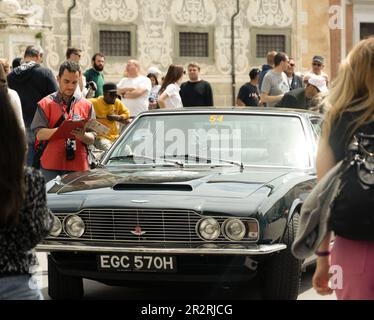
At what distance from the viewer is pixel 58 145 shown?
9.29 meters

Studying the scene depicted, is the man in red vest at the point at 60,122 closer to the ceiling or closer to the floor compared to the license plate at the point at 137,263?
closer to the ceiling

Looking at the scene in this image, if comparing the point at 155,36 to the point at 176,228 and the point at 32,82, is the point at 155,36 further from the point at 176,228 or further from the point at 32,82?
the point at 176,228

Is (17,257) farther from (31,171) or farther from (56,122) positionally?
(56,122)

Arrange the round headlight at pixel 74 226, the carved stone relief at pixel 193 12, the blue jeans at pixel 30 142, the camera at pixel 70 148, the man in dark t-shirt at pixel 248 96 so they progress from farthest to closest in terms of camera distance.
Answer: the carved stone relief at pixel 193 12
the man in dark t-shirt at pixel 248 96
the blue jeans at pixel 30 142
the camera at pixel 70 148
the round headlight at pixel 74 226

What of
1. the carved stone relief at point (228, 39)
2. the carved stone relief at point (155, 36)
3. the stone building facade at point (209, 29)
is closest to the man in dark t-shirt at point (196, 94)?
the stone building facade at point (209, 29)

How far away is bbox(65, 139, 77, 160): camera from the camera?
30.4 ft

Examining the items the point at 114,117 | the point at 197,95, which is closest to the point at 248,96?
the point at 197,95

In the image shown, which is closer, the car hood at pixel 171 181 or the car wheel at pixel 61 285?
the car hood at pixel 171 181

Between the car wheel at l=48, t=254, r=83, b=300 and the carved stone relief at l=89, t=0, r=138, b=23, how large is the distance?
23.5 meters

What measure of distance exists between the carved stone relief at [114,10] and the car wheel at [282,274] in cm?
2412

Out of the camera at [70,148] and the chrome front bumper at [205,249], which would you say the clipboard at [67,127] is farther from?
the chrome front bumper at [205,249]

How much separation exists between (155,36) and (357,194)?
2761cm

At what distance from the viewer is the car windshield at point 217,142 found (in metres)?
8.12

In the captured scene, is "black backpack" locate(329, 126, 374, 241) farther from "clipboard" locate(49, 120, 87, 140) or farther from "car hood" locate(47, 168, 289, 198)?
"clipboard" locate(49, 120, 87, 140)
